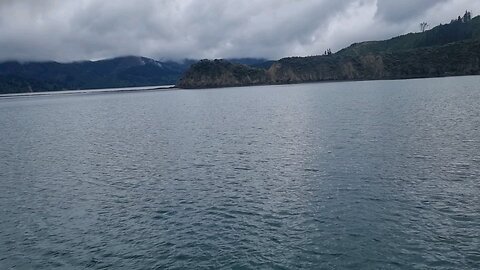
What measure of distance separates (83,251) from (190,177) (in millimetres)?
17773

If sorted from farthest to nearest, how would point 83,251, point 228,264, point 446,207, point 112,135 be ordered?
point 112,135 < point 446,207 < point 83,251 < point 228,264

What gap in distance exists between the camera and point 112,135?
81625 mm

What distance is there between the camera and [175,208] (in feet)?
105

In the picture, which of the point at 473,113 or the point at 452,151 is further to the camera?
the point at 473,113

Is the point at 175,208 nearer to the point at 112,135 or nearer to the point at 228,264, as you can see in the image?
the point at 228,264

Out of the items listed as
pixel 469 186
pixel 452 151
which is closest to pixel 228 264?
pixel 469 186

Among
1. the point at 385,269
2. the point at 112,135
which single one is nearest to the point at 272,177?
the point at 385,269

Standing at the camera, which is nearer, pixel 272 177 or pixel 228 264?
pixel 228 264

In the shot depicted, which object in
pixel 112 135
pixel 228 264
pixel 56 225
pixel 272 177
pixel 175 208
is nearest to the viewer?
pixel 228 264

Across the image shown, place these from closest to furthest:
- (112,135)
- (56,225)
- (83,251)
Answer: (83,251)
(56,225)
(112,135)

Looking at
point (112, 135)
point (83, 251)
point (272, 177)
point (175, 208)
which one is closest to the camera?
point (83, 251)

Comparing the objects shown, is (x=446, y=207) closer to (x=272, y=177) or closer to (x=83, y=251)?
(x=272, y=177)

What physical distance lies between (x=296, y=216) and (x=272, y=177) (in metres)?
11.3

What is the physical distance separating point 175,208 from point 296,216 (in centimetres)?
1121
